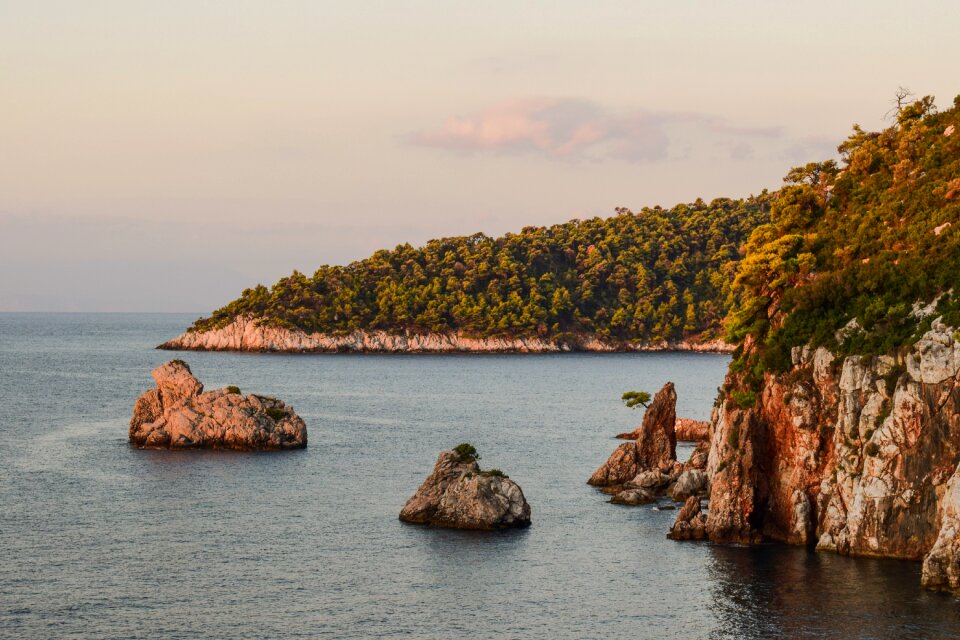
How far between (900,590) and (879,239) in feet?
86.6

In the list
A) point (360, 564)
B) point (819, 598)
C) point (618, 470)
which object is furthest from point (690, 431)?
point (819, 598)

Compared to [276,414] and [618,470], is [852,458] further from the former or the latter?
[276,414]

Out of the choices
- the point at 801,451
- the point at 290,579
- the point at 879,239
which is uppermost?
the point at 879,239

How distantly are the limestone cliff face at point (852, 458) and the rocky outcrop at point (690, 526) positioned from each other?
3.01 feet

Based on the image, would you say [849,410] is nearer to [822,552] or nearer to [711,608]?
[822,552]

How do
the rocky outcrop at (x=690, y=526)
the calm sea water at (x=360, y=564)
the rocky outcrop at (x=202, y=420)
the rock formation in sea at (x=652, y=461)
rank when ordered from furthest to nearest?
the rocky outcrop at (x=202, y=420)
the rock formation in sea at (x=652, y=461)
the rocky outcrop at (x=690, y=526)
the calm sea water at (x=360, y=564)

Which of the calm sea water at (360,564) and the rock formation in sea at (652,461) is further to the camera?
the rock formation in sea at (652,461)

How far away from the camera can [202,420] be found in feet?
371

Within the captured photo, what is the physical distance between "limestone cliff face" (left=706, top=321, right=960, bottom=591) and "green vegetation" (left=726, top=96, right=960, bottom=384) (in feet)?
5.59

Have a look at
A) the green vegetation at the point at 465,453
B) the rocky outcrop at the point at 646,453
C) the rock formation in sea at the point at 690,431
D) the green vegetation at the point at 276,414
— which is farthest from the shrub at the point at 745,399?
the green vegetation at the point at 276,414

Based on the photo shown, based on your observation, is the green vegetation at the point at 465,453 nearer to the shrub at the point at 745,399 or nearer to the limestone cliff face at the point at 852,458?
the limestone cliff face at the point at 852,458

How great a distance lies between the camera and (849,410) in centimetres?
6606

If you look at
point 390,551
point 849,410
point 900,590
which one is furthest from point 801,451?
point 390,551

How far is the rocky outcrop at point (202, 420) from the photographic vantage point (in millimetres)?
111688
